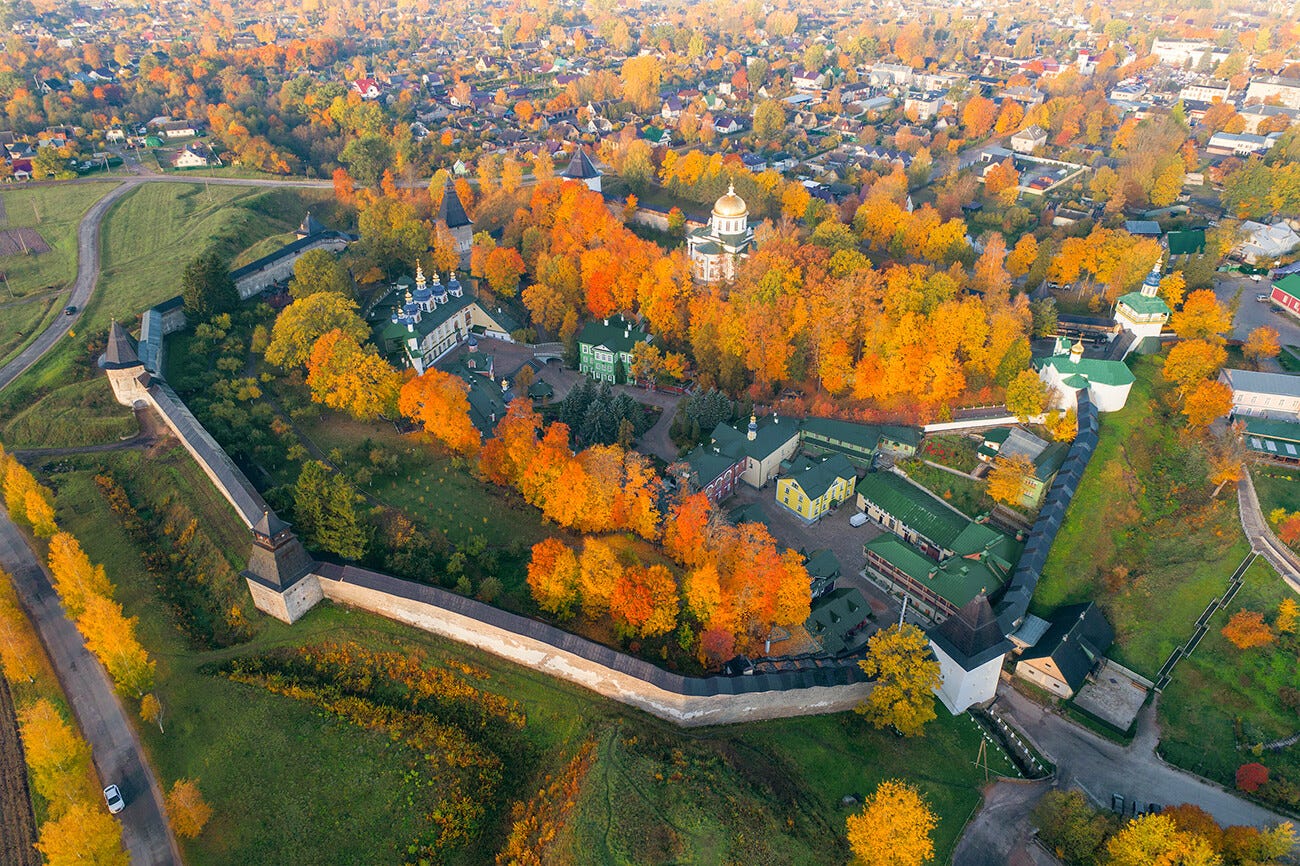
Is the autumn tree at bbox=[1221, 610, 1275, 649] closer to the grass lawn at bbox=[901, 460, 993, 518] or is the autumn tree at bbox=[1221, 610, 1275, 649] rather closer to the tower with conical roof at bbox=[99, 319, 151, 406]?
the grass lawn at bbox=[901, 460, 993, 518]

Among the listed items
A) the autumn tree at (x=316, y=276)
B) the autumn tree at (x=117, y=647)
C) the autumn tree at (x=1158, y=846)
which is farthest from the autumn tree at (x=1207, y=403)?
the autumn tree at (x=316, y=276)

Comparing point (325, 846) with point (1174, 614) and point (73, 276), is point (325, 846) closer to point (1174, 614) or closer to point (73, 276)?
point (1174, 614)

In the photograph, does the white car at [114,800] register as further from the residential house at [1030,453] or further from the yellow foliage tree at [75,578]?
the residential house at [1030,453]

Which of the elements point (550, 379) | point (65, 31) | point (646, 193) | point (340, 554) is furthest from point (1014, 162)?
point (65, 31)

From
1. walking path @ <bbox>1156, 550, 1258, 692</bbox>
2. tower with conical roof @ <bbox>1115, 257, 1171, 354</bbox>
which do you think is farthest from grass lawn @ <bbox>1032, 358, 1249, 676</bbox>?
tower with conical roof @ <bbox>1115, 257, 1171, 354</bbox>

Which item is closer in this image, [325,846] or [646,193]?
[325,846]

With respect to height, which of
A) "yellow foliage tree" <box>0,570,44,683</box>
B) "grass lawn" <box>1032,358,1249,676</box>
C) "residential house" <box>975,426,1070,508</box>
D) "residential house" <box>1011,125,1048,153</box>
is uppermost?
"yellow foliage tree" <box>0,570,44,683</box>
